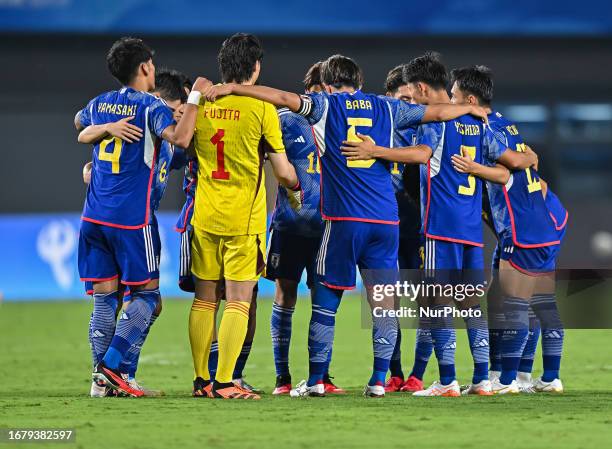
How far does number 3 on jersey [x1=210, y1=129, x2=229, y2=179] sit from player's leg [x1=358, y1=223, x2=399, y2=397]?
2.91ft

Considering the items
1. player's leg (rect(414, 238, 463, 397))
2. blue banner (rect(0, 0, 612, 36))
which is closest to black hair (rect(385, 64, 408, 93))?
player's leg (rect(414, 238, 463, 397))

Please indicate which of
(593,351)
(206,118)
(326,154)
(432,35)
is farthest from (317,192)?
(432,35)

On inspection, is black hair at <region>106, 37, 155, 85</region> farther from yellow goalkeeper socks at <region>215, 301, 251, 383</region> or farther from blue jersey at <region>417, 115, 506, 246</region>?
blue jersey at <region>417, 115, 506, 246</region>

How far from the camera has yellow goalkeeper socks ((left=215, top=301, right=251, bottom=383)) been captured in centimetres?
667

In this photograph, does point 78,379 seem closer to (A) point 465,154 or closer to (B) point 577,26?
(A) point 465,154

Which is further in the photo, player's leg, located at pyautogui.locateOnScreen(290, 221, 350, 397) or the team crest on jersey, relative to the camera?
the team crest on jersey

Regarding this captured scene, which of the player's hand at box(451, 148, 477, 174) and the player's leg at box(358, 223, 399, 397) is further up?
the player's hand at box(451, 148, 477, 174)

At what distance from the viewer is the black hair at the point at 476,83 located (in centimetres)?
746

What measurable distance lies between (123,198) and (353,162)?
1.39 meters

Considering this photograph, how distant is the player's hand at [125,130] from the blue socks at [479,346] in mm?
2377

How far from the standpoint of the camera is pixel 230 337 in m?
6.68

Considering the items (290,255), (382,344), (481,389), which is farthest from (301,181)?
(481,389)

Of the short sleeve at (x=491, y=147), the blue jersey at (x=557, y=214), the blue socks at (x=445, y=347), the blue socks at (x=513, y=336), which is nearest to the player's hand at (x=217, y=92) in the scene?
the short sleeve at (x=491, y=147)

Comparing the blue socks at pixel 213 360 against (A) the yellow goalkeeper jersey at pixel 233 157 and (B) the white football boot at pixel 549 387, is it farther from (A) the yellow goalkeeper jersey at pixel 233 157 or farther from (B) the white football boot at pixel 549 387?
(B) the white football boot at pixel 549 387
